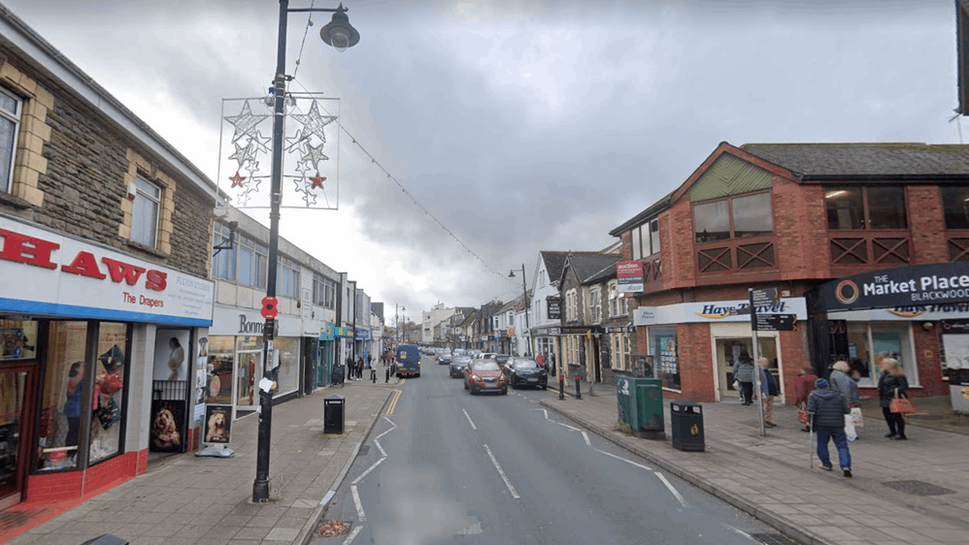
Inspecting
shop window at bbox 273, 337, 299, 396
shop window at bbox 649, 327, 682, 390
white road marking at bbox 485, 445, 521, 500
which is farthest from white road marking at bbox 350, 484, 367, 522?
shop window at bbox 649, 327, 682, 390

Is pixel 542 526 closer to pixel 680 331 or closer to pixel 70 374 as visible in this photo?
pixel 70 374

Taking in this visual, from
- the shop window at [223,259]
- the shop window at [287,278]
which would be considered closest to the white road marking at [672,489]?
the shop window at [223,259]

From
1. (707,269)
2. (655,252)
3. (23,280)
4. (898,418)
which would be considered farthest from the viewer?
(655,252)

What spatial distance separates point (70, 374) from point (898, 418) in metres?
16.3

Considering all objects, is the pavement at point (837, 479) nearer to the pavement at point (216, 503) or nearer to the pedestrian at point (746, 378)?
the pedestrian at point (746, 378)

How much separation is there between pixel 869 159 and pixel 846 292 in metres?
9.12

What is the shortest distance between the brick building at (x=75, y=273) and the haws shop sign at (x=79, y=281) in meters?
0.02

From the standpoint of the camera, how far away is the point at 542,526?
6566 mm

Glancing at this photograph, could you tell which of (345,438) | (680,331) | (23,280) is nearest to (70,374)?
(23,280)

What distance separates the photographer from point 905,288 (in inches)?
436

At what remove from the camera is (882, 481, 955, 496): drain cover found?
748 centimetres

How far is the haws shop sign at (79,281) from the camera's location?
239 inches

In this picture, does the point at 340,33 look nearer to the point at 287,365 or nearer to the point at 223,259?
the point at 223,259

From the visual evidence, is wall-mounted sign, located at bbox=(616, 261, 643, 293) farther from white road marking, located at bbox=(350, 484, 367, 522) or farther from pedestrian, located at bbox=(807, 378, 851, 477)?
white road marking, located at bbox=(350, 484, 367, 522)
